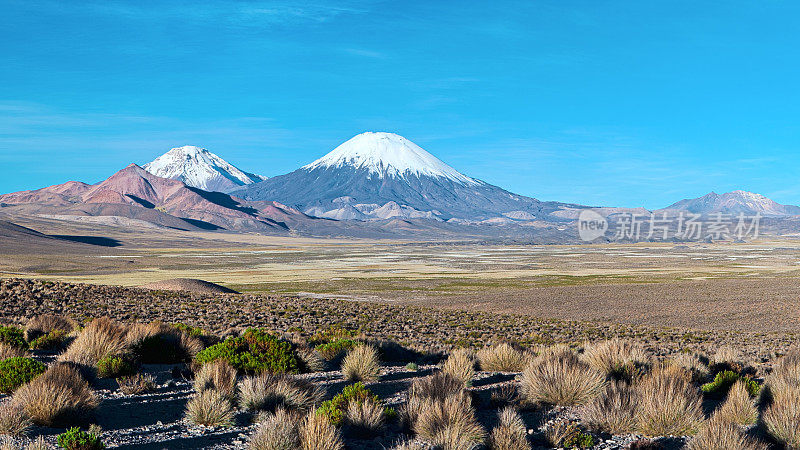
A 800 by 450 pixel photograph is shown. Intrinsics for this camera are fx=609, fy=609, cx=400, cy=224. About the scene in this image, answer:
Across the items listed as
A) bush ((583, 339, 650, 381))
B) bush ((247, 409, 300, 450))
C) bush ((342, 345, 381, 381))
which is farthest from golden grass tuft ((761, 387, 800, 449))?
bush ((342, 345, 381, 381))

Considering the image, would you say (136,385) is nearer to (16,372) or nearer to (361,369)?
(16,372)

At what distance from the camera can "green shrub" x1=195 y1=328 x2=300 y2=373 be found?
37.1ft

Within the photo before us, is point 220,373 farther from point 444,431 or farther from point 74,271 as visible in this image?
point 74,271

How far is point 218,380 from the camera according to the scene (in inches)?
367

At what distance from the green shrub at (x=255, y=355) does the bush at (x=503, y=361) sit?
14.0 ft

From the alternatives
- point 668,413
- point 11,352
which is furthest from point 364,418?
point 11,352

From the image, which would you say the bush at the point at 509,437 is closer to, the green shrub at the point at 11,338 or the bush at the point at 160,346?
the bush at the point at 160,346

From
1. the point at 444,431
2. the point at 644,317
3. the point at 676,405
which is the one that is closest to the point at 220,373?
the point at 444,431

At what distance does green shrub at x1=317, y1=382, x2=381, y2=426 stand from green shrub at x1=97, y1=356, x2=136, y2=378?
451 cm

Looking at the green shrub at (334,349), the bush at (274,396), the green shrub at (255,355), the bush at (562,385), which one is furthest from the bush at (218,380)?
the bush at (562,385)

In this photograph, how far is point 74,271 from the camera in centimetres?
7756

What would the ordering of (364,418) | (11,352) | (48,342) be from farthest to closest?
(48,342) → (11,352) → (364,418)

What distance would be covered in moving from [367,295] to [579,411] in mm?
45456

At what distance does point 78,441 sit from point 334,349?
8060 mm
